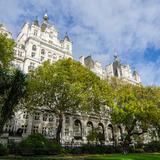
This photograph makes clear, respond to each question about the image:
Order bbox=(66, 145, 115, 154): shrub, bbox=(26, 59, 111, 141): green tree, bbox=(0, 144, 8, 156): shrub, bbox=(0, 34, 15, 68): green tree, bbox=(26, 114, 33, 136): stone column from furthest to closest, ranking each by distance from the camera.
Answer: bbox=(26, 114, 33, 136): stone column, bbox=(26, 59, 111, 141): green tree, bbox=(66, 145, 115, 154): shrub, bbox=(0, 34, 15, 68): green tree, bbox=(0, 144, 8, 156): shrub

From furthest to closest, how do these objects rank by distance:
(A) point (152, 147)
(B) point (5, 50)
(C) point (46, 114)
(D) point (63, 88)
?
(A) point (152, 147), (C) point (46, 114), (D) point (63, 88), (B) point (5, 50)

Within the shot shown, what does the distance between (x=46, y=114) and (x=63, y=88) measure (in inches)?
473

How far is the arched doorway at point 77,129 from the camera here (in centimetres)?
4450

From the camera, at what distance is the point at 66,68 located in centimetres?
3378

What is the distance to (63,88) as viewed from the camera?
32625 millimetres

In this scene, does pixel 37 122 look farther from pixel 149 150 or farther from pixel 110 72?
pixel 110 72

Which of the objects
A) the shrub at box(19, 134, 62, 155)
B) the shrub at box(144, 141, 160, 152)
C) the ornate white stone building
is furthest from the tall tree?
the shrub at box(144, 141, 160, 152)

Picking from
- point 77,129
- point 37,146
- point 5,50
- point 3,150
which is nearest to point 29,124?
point 77,129

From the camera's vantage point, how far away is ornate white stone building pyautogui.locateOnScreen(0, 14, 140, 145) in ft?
130

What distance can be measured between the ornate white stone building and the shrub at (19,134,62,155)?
8808 mm

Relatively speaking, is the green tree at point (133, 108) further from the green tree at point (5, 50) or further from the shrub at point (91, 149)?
the green tree at point (5, 50)

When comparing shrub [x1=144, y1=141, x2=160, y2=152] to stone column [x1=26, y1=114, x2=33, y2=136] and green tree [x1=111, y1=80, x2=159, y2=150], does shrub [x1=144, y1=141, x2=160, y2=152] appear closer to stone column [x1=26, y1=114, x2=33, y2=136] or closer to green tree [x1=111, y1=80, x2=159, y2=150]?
green tree [x1=111, y1=80, x2=159, y2=150]

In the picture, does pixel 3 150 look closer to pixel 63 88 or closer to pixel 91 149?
pixel 63 88

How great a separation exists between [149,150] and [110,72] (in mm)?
27999
